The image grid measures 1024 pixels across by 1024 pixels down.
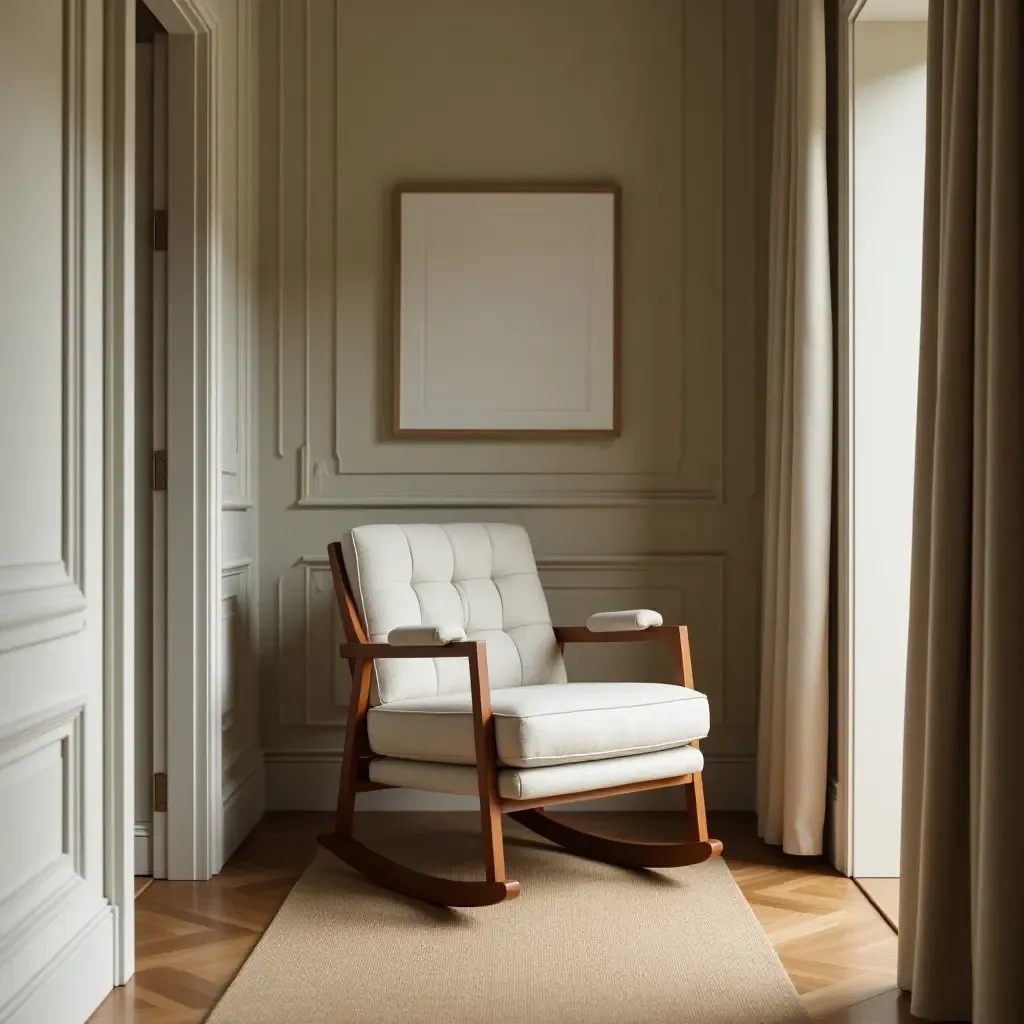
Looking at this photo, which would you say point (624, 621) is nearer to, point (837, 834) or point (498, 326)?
point (837, 834)

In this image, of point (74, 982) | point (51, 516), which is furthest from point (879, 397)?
point (74, 982)

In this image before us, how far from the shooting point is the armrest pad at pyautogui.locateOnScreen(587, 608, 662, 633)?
9.73 ft

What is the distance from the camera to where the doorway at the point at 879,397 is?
291 cm

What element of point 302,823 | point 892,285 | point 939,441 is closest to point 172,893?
point 302,823

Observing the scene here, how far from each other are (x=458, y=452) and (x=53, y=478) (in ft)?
5.73

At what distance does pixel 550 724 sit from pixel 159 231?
1.58 m

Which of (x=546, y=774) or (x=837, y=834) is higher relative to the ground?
(x=546, y=774)

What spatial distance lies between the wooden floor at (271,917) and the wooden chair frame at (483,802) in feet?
0.62

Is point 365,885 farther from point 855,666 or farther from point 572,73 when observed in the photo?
point 572,73

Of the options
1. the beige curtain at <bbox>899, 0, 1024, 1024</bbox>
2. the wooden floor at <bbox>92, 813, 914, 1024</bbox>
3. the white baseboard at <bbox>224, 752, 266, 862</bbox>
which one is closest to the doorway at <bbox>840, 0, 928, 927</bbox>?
the wooden floor at <bbox>92, 813, 914, 1024</bbox>

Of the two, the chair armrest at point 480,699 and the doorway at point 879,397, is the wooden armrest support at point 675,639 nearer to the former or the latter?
the doorway at point 879,397

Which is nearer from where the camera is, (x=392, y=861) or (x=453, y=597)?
(x=392, y=861)

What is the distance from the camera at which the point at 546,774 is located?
2561 mm

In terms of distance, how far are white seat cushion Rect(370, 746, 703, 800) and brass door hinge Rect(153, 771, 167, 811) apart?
0.53m
